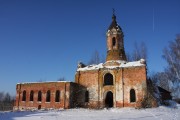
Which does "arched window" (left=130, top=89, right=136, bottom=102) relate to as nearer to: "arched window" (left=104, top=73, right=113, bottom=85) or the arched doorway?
the arched doorway

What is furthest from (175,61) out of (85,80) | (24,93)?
(24,93)

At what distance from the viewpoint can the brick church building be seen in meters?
27.6

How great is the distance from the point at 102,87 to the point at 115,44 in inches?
250

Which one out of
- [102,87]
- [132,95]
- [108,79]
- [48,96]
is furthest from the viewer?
[48,96]

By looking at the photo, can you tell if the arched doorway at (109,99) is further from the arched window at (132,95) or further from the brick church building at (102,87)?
the arched window at (132,95)

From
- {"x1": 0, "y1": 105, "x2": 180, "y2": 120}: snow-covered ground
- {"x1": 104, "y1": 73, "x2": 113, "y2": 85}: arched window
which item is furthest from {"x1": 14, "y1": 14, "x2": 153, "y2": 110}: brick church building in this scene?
{"x1": 0, "y1": 105, "x2": 180, "y2": 120}: snow-covered ground

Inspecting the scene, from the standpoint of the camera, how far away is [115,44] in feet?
103

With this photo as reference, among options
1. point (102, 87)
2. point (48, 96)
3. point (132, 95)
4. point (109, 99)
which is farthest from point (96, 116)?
point (48, 96)

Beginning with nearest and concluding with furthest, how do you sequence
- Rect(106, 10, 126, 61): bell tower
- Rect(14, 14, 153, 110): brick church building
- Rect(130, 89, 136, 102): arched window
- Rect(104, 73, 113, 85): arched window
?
Rect(130, 89, 136, 102): arched window
Rect(14, 14, 153, 110): brick church building
Rect(104, 73, 113, 85): arched window
Rect(106, 10, 126, 61): bell tower

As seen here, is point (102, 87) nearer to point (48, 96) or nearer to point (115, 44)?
point (115, 44)

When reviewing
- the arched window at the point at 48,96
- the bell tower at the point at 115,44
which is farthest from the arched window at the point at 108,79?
the arched window at the point at 48,96

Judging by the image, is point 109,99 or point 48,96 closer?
point 109,99

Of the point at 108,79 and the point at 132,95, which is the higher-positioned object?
the point at 108,79

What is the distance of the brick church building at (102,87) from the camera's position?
27.6 m
